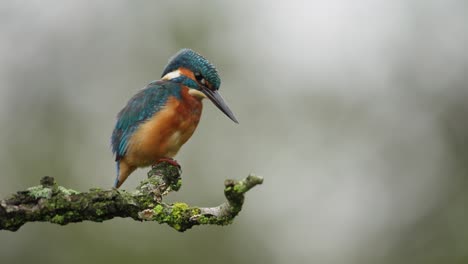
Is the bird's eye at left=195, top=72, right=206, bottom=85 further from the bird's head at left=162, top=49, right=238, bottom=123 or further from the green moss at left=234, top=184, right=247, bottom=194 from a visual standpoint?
the green moss at left=234, top=184, right=247, bottom=194

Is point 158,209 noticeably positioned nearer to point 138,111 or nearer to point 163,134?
point 163,134

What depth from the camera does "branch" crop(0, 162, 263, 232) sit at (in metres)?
2.72

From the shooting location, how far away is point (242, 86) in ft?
40.1

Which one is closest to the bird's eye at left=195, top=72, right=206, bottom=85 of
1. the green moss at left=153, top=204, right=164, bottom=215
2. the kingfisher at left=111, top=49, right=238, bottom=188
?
the kingfisher at left=111, top=49, right=238, bottom=188

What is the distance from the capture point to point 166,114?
16.5ft

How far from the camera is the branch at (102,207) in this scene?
2.72 metres

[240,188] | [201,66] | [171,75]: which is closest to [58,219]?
[240,188]

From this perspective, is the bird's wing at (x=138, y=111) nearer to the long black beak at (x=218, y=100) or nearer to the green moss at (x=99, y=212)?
the long black beak at (x=218, y=100)

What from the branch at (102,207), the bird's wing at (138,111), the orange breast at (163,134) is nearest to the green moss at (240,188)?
the branch at (102,207)

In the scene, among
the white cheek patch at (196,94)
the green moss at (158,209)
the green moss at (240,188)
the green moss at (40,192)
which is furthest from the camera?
the white cheek patch at (196,94)

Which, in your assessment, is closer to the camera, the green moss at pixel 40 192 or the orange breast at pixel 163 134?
the green moss at pixel 40 192

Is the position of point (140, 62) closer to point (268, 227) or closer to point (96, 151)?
point (96, 151)

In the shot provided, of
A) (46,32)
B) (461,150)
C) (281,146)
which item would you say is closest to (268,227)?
(281,146)

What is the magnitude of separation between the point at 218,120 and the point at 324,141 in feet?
6.75
